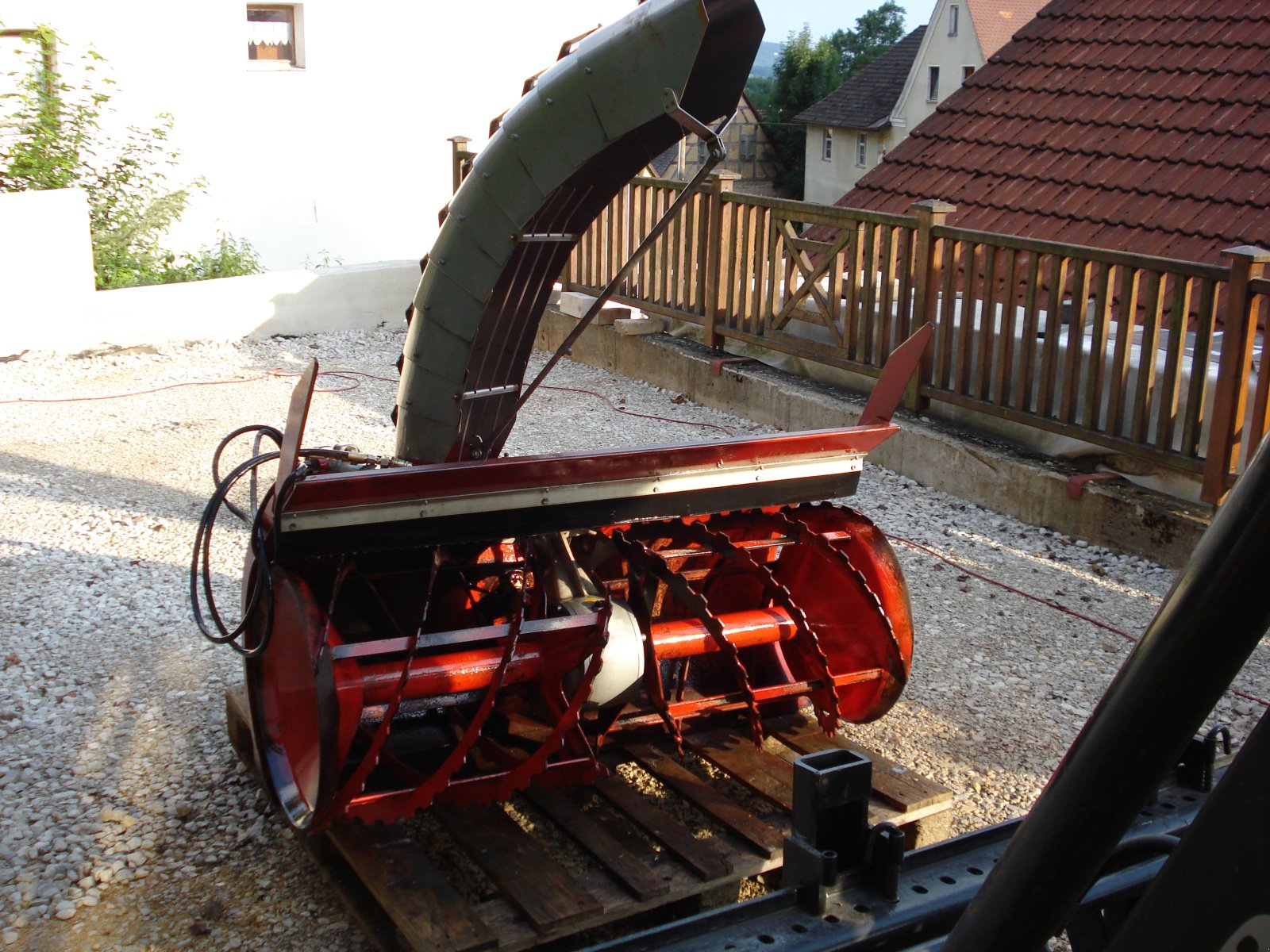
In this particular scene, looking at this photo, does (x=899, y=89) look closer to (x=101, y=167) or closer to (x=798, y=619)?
(x=101, y=167)

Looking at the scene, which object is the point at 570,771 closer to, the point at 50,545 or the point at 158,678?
the point at 158,678

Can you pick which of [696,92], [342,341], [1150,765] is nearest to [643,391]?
[342,341]

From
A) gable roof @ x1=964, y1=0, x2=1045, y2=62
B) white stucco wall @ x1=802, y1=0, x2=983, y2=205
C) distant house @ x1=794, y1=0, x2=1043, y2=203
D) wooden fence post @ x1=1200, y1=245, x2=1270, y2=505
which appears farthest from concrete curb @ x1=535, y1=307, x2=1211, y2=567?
gable roof @ x1=964, y1=0, x2=1045, y2=62

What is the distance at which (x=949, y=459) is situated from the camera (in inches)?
280

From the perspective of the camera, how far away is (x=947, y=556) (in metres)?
6.20

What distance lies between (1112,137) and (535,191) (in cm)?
631

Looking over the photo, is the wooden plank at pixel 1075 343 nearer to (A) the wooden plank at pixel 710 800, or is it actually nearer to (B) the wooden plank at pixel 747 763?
(B) the wooden plank at pixel 747 763

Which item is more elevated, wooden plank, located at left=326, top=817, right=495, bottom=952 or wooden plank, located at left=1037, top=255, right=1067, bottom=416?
wooden plank, located at left=1037, top=255, right=1067, bottom=416

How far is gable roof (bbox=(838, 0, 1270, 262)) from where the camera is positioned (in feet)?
25.2

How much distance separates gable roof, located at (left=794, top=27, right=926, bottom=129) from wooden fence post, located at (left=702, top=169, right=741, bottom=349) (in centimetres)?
5347

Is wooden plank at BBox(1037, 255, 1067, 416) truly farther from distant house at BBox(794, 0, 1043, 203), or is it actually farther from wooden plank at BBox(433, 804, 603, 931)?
distant house at BBox(794, 0, 1043, 203)

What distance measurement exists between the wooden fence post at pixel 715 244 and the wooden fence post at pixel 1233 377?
3958mm

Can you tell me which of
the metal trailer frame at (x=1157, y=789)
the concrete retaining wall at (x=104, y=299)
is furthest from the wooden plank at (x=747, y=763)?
the concrete retaining wall at (x=104, y=299)

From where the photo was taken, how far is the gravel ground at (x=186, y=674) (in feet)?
11.3
